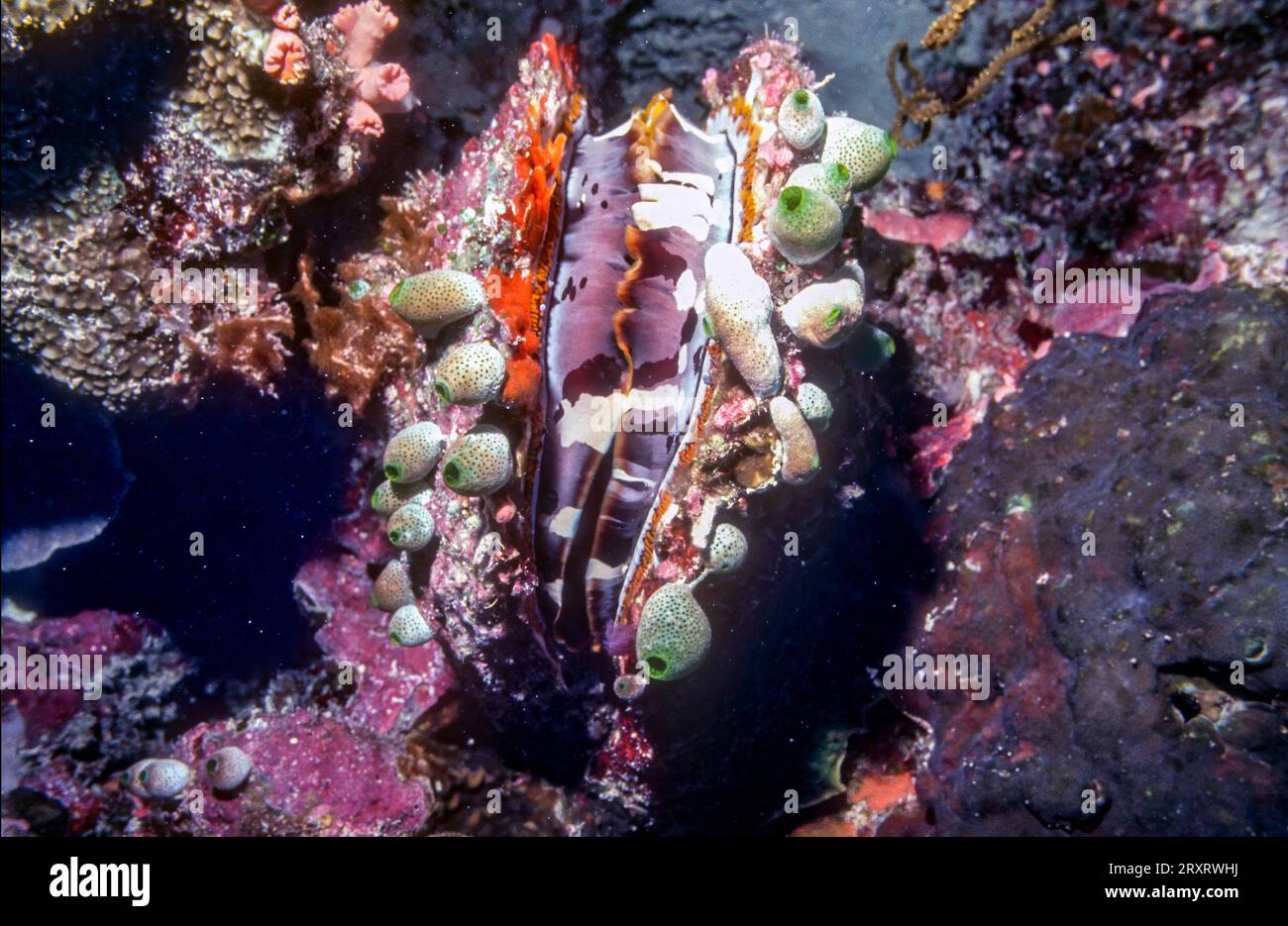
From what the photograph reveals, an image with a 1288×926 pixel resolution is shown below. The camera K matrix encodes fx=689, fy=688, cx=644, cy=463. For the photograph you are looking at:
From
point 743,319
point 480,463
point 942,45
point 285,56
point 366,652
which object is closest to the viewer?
point 743,319

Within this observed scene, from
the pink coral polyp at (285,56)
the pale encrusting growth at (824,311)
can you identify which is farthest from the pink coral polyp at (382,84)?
the pale encrusting growth at (824,311)

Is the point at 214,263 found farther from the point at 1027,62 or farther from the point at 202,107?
the point at 1027,62

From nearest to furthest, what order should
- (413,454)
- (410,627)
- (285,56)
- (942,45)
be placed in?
(413,454), (285,56), (410,627), (942,45)

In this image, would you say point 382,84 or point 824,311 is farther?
point 382,84

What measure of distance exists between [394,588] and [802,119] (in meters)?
2.98

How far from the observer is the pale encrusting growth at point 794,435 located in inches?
109

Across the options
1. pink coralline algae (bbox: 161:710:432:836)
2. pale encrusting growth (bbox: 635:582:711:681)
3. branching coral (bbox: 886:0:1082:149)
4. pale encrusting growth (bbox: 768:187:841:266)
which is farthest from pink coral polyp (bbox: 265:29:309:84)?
pink coralline algae (bbox: 161:710:432:836)

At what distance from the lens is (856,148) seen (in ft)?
9.50

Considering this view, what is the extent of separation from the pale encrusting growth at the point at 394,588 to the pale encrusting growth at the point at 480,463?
1077mm

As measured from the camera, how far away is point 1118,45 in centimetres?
376

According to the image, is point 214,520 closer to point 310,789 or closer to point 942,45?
point 310,789

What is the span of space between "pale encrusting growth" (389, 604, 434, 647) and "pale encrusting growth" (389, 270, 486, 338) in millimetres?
1548

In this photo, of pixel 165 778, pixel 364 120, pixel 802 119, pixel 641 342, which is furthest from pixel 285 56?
pixel 165 778

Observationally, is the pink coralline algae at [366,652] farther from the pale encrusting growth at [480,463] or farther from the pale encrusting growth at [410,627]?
the pale encrusting growth at [480,463]
